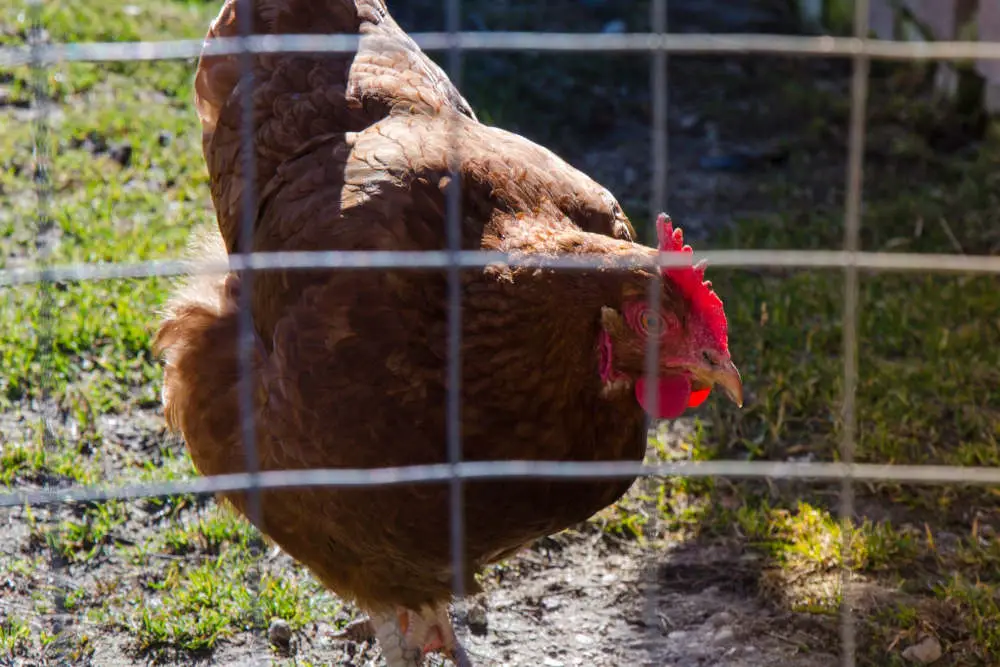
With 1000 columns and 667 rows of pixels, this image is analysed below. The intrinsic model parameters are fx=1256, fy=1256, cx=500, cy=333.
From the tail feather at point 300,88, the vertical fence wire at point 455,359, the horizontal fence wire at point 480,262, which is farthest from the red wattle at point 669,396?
the tail feather at point 300,88

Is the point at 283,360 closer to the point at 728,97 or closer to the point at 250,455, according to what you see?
the point at 250,455

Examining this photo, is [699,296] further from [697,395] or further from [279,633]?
[279,633]

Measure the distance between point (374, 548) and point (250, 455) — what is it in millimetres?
315

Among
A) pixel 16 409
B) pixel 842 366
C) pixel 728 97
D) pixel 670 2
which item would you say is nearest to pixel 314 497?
pixel 16 409

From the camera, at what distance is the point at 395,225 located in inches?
96.3

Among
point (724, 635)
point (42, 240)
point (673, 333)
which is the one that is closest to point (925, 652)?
point (724, 635)

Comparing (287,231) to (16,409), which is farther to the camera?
(16,409)

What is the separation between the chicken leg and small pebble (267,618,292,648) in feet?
0.68

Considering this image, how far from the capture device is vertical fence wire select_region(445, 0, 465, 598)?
2125mm

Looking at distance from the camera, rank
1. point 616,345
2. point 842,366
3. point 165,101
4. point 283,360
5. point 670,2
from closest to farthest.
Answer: point 616,345, point 283,360, point 842,366, point 165,101, point 670,2

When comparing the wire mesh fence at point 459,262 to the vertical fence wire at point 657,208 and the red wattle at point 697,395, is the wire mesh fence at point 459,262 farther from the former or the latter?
the red wattle at point 697,395

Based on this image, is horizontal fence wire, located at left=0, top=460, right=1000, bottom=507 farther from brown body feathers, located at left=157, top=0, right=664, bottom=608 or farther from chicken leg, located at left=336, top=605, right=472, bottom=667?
chicken leg, located at left=336, top=605, right=472, bottom=667

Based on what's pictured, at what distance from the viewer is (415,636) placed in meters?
2.88

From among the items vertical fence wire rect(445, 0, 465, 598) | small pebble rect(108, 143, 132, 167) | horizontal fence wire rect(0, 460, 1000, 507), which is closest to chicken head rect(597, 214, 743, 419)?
horizontal fence wire rect(0, 460, 1000, 507)
